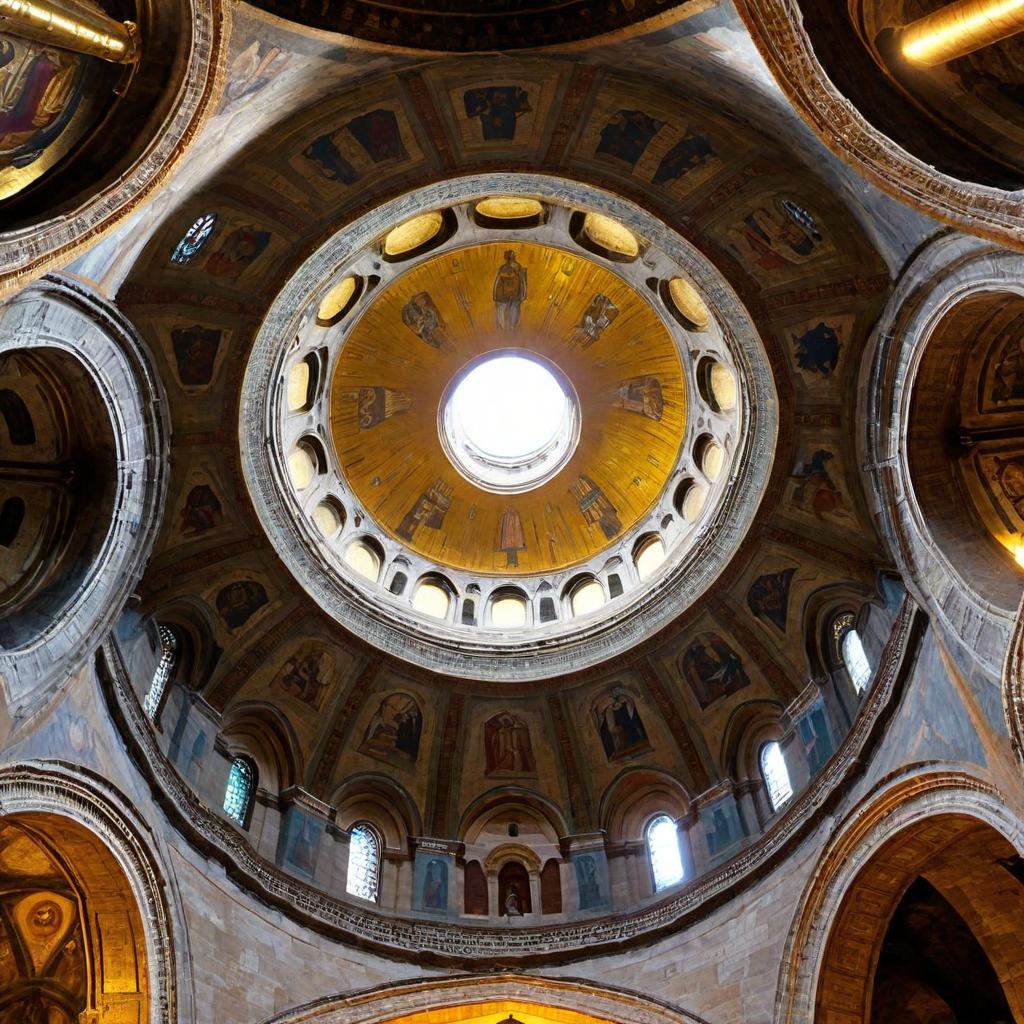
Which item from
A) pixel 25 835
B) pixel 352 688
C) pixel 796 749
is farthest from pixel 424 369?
pixel 25 835

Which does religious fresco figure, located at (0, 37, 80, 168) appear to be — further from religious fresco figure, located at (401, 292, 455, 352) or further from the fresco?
religious fresco figure, located at (401, 292, 455, 352)

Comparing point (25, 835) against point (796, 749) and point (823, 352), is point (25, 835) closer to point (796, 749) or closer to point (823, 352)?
point (796, 749)

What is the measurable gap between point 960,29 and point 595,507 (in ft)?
55.5

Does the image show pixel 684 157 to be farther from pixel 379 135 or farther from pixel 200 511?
pixel 200 511

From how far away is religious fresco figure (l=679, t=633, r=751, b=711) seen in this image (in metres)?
20.3

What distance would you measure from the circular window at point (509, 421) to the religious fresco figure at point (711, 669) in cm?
748

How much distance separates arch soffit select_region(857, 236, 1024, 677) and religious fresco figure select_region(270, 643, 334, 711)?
10606mm

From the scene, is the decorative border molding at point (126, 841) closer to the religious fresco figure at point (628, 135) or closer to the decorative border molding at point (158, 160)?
the decorative border molding at point (158, 160)

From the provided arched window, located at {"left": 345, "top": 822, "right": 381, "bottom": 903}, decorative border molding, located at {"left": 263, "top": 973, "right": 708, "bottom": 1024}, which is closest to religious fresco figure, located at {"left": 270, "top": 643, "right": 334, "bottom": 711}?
arched window, located at {"left": 345, "top": 822, "right": 381, "bottom": 903}

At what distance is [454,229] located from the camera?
21.3 m

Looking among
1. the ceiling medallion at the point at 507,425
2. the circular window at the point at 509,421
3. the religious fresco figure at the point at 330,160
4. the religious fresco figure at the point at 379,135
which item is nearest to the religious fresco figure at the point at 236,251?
the ceiling medallion at the point at 507,425

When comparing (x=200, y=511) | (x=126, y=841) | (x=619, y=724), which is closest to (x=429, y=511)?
(x=619, y=724)

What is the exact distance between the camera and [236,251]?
57.9 ft


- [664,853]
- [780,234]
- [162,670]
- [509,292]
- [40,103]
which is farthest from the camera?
[509,292]
